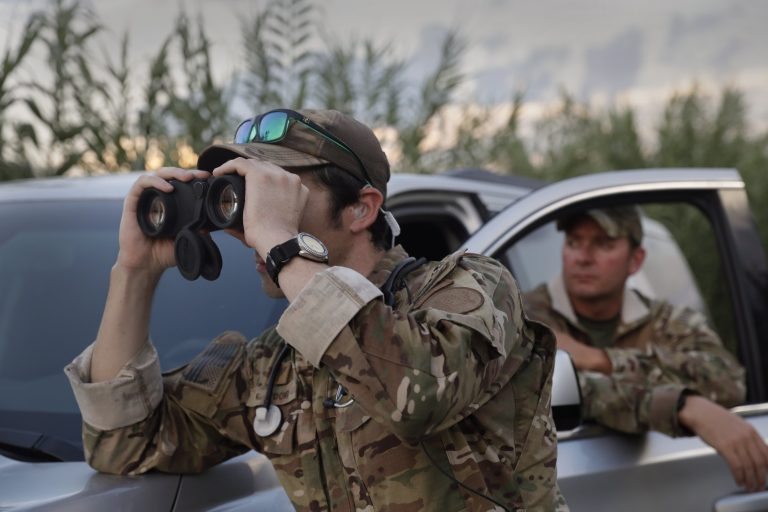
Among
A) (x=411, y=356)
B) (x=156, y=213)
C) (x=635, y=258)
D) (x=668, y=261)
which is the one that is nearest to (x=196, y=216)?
(x=156, y=213)

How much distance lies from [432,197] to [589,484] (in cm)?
91

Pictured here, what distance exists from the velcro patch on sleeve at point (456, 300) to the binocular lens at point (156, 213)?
0.54m

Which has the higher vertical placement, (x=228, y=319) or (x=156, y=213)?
(x=156, y=213)

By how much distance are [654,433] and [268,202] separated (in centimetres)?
154

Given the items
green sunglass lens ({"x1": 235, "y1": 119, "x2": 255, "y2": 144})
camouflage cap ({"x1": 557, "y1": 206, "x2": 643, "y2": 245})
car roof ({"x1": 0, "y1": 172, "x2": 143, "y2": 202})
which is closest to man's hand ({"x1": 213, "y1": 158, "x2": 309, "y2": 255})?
green sunglass lens ({"x1": 235, "y1": 119, "x2": 255, "y2": 144})

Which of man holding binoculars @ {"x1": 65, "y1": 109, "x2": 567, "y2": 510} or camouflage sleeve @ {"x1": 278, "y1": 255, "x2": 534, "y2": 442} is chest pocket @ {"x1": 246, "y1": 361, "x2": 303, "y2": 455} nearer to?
man holding binoculars @ {"x1": 65, "y1": 109, "x2": 567, "y2": 510}

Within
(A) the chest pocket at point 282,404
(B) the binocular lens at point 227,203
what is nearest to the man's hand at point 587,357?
(A) the chest pocket at point 282,404

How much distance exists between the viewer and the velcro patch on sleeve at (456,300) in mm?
1935

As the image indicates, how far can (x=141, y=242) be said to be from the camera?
2.24 m

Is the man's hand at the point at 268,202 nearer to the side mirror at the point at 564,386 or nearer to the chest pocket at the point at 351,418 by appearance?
the chest pocket at the point at 351,418

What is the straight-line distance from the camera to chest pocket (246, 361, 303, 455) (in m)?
2.14

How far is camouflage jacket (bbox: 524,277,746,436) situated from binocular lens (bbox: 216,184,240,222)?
1221mm

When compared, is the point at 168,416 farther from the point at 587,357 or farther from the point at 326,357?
the point at 587,357

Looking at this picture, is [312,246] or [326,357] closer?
[326,357]
